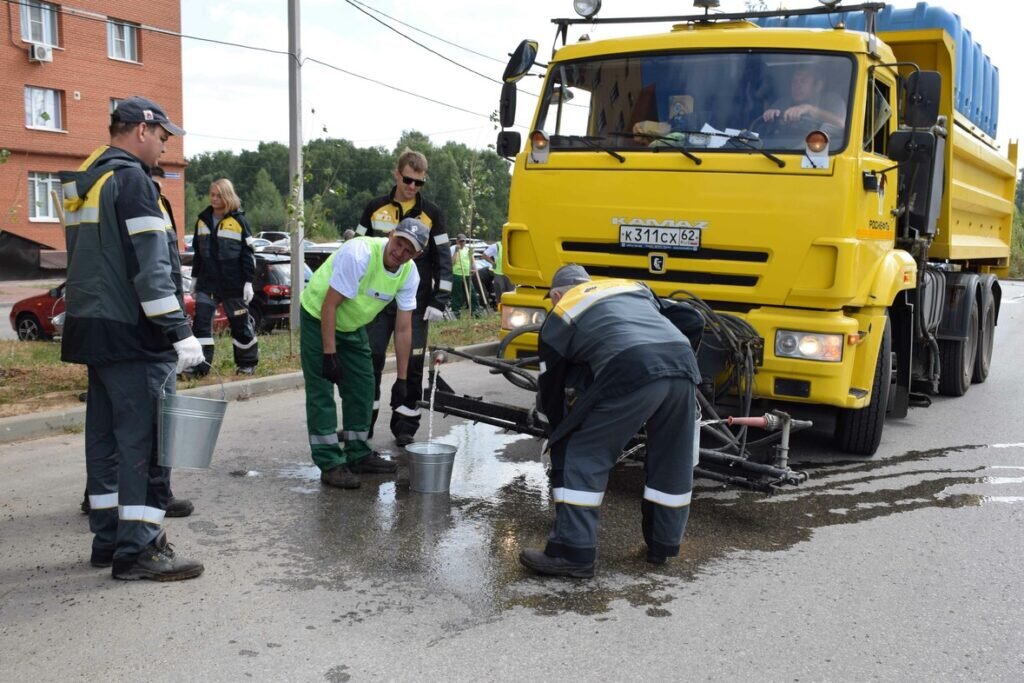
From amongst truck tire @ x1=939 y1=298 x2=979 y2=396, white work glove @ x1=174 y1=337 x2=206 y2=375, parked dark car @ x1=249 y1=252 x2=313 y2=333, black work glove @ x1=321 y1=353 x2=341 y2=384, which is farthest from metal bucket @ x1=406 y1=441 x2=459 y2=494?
parked dark car @ x1=249 y1=252 x2=313 y2=333

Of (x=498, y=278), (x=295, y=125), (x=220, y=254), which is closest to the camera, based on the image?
(x=220, y=254)

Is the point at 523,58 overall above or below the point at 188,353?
above

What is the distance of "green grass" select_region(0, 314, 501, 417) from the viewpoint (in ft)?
→ 25.7

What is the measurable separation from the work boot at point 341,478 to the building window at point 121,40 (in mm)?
34834

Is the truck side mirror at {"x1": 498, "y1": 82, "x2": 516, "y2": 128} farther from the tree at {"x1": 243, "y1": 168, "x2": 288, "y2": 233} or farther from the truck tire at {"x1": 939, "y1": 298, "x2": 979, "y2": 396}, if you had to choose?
the tree at {"x1": 243, "y1": 168, "x2": 288, "y2": 233}

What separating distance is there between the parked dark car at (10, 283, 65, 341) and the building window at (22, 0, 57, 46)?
2372 centimetres

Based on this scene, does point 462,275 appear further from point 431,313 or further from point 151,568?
point 151,568

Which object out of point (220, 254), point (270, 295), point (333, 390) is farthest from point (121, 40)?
point (333, 390)

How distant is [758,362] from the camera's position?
231 inches

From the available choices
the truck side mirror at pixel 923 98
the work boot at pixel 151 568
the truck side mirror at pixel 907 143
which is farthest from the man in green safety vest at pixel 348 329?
the truck side mirror at pixel 923 98

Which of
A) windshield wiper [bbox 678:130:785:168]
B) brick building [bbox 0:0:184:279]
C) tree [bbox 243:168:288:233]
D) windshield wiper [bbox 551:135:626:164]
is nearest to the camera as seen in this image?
windshield wiper [bbox 678:130:785:168]

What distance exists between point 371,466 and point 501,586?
6.68ft

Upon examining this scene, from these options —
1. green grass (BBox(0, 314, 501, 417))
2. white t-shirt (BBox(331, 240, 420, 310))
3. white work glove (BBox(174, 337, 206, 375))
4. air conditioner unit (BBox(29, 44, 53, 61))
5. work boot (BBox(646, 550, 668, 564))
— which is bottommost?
work boot (BBox(646, 550, 668, 564))

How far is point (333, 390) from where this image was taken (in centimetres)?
576
